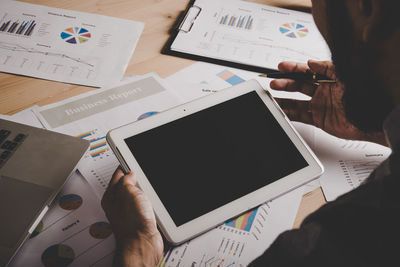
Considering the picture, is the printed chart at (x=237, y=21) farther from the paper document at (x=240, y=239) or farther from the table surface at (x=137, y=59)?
the paper document at (x=240, y=239)

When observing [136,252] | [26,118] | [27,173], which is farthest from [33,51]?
[136,252]

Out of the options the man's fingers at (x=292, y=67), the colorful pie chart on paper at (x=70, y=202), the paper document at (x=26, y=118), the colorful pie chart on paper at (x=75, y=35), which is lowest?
the man's fingers at (x=292, y=67)

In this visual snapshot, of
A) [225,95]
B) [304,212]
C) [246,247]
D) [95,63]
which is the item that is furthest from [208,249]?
[95,63]

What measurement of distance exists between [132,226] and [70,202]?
152 millimetres

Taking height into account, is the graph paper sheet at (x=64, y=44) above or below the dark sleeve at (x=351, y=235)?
above

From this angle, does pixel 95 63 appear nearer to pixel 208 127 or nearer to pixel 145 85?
pixel 145 85

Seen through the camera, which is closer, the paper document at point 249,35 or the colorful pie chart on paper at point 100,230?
the colorful pie chart on paper at point 100,230

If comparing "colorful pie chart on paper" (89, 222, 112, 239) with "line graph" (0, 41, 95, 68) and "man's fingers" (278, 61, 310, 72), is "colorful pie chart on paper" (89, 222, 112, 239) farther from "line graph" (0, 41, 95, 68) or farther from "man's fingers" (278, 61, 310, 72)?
"man's fingers" (278, 61, 310, 72)

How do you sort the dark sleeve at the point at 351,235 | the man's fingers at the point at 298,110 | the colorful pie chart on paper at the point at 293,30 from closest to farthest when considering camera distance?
the dark sleeve at the point at 351,235
the man's fingers at the point at 298,110
the colorful pie chart on paper at the point at 293,30

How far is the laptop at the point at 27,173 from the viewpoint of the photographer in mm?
625

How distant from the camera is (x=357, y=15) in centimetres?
56

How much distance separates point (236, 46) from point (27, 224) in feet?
2.33

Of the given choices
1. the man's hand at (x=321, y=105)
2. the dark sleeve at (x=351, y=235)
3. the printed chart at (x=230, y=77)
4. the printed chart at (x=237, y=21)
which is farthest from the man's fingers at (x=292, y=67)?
the dark sleeve at (x=351, y=235)

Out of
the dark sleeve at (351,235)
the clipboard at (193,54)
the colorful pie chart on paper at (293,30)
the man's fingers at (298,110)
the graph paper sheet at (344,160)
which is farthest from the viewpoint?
the colorful pie chart on paper at (293,30)
